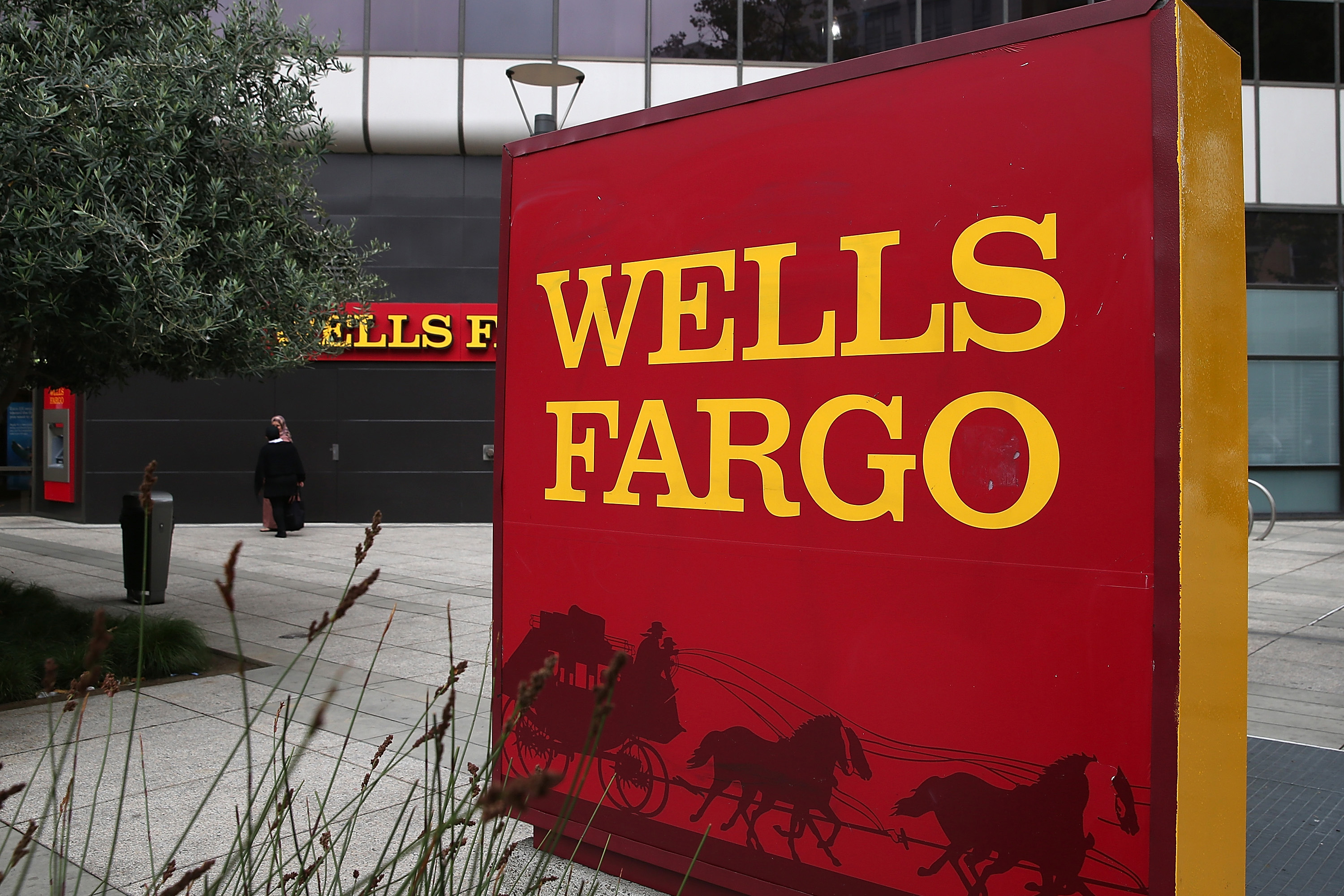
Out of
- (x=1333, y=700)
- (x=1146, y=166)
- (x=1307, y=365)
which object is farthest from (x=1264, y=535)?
(x=1146, y=166)

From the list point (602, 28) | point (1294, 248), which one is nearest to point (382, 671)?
point (602, 28)

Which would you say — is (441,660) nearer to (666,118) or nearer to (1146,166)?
(666,118)

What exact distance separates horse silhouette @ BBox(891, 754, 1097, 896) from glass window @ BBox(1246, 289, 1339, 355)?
18.5 metres

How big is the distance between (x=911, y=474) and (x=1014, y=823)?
951 mm

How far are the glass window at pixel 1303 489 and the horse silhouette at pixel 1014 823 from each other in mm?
18344

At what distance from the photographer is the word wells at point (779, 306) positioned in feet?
8.70

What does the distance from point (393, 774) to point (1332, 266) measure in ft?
64.2

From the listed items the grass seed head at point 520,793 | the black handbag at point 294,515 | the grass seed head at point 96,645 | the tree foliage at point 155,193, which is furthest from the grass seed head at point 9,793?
the black handbag at point 294,515

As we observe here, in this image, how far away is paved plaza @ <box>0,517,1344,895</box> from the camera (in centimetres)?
400

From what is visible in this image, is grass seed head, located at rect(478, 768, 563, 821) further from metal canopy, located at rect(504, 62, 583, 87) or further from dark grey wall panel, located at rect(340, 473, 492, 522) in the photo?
dark grey wall panel, located at rect(340, 473, 492, 522)

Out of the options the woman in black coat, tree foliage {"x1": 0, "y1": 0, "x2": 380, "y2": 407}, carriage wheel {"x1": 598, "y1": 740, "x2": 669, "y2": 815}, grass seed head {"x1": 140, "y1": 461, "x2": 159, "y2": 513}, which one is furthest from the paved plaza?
tree foliage {"x1": 0, "y1": 0, "x2": 380, "y2": 407}

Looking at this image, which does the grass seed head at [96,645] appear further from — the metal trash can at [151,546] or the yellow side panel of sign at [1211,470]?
the metal trash can at [151,546]

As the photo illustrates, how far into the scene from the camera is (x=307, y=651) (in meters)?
7.04

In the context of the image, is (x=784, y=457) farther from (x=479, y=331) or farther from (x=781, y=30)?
(x=781, y=30)
